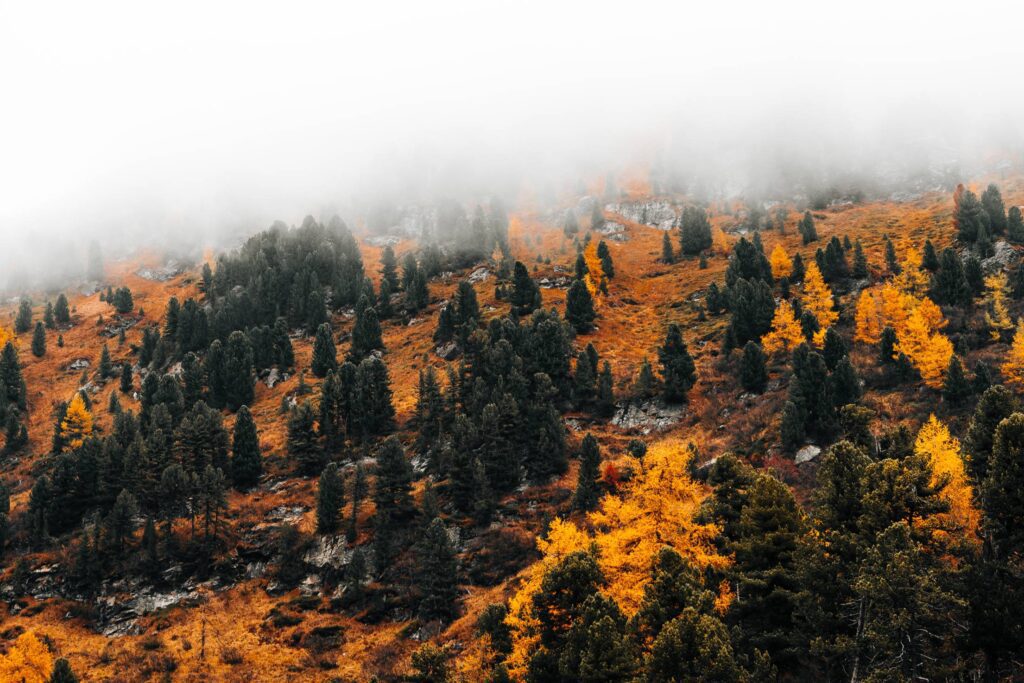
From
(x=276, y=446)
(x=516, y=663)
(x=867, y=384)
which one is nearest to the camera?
(x=516, y=663)

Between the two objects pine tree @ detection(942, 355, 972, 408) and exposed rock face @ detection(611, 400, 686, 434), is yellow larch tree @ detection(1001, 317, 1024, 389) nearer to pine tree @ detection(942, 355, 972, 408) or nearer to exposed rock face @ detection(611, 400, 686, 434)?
pine tree @ detection(942, 355, 972, 408)

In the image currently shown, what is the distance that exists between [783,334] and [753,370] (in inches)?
484

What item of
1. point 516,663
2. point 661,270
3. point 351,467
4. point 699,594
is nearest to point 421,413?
point 351,467

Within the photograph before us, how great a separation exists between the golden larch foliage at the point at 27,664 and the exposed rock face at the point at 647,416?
244 ft

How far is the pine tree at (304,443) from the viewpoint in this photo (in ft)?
327

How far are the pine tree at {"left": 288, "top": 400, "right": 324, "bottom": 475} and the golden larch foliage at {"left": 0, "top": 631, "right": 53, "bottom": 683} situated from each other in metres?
44.7

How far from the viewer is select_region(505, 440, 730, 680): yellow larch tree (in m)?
41.2

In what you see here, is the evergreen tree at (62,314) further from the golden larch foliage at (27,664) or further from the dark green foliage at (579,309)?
the golden larch foliage at (27,664)

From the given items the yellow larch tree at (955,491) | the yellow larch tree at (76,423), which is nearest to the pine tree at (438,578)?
the yellow larch tree at (955,491)

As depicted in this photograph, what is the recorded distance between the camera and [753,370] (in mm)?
95125

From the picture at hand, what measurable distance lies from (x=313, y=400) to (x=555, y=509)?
206ft

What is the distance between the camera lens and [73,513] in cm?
9150

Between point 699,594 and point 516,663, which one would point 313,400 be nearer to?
point 516,663

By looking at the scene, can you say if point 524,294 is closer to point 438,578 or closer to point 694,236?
point 694,236
